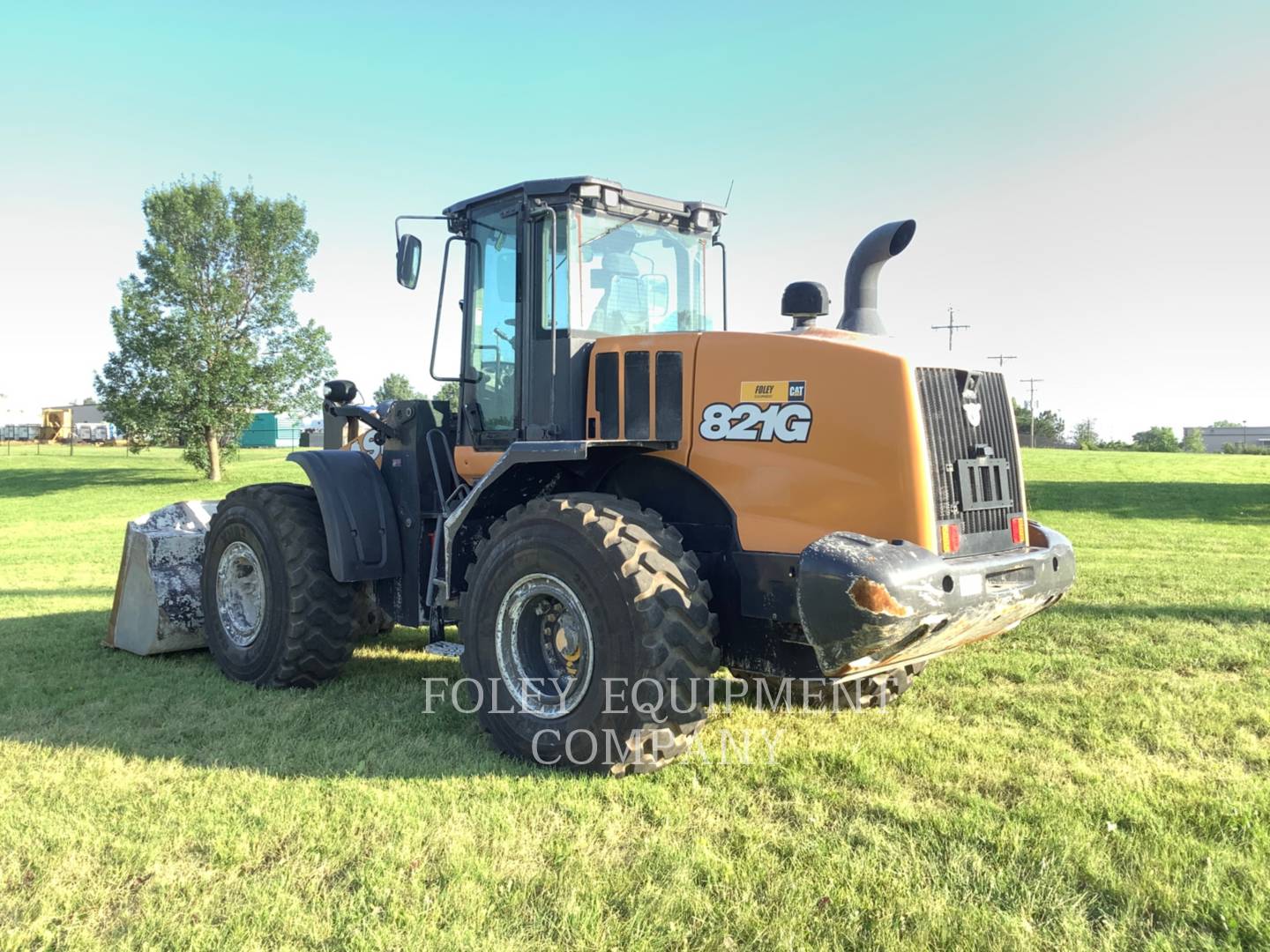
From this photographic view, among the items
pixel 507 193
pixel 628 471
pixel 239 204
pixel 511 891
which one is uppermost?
pixel 239 204

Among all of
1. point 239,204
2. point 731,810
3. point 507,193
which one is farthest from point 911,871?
point 239,204

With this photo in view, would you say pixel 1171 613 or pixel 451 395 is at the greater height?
pixel 451 395

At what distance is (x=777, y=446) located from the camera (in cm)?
445

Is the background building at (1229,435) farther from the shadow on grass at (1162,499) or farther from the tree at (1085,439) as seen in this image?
the shadow on grass at (1162,499)

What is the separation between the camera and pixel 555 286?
5.30 m

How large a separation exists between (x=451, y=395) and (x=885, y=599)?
3395mm

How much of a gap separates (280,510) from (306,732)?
167 cm

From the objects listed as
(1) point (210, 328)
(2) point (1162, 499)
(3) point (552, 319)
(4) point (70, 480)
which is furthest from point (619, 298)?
(4) point (70, 480)

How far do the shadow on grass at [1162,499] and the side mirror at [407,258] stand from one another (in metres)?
17.6

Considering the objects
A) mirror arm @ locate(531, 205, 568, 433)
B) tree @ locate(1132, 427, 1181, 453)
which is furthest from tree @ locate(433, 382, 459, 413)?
tree @ locate(1132, 427, 1181, 453)

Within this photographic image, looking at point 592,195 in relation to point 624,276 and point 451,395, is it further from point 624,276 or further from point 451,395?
point 451,395

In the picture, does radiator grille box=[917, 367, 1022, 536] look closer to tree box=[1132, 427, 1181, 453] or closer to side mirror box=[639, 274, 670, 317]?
side mirror box=[639, 274, 670, 317]

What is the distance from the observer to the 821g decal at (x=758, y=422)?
14.4ft

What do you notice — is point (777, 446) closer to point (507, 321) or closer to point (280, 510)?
point (507, 321)
